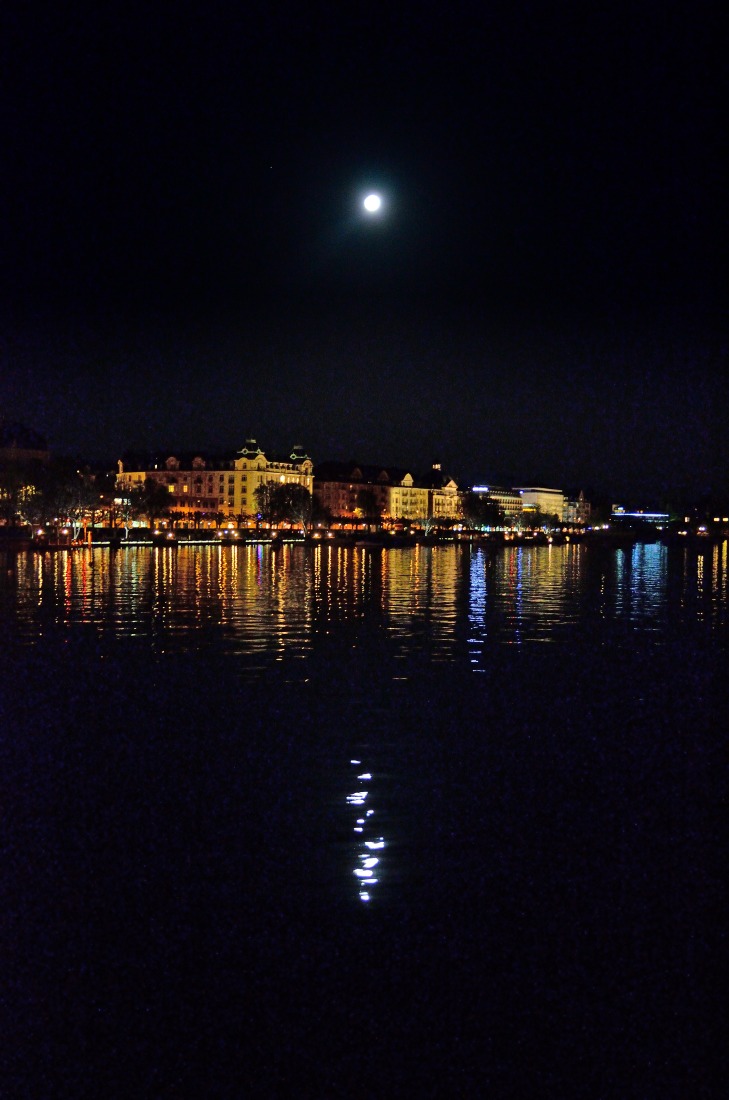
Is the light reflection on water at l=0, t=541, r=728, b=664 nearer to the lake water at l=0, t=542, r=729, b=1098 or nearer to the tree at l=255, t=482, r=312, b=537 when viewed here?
the lake water at l=0, t=542, r=729, b=1098

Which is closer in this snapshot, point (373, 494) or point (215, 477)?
point (215, 477)

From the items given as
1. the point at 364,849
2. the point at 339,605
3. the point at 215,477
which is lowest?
the point at 339,605

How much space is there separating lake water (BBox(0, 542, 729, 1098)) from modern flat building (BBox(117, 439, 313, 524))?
13782 cm

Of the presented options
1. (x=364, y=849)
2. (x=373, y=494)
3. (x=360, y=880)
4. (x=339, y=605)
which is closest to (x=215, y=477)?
(x=373, y=494)

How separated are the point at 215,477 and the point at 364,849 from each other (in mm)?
152332

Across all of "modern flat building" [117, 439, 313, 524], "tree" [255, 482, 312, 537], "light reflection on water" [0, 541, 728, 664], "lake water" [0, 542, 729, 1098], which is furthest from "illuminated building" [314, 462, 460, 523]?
"lake water" [0, 542, 729, 1098]

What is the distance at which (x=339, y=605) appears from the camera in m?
31.0

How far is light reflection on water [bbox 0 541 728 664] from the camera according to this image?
21.7 meters

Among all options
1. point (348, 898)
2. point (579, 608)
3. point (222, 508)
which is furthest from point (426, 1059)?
point (222, 508)

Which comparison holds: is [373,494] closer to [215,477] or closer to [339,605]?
[215,477]

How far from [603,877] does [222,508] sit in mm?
150752

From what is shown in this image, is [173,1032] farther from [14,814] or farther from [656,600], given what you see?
[656,600]

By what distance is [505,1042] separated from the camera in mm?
5445

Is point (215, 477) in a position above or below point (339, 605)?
above
